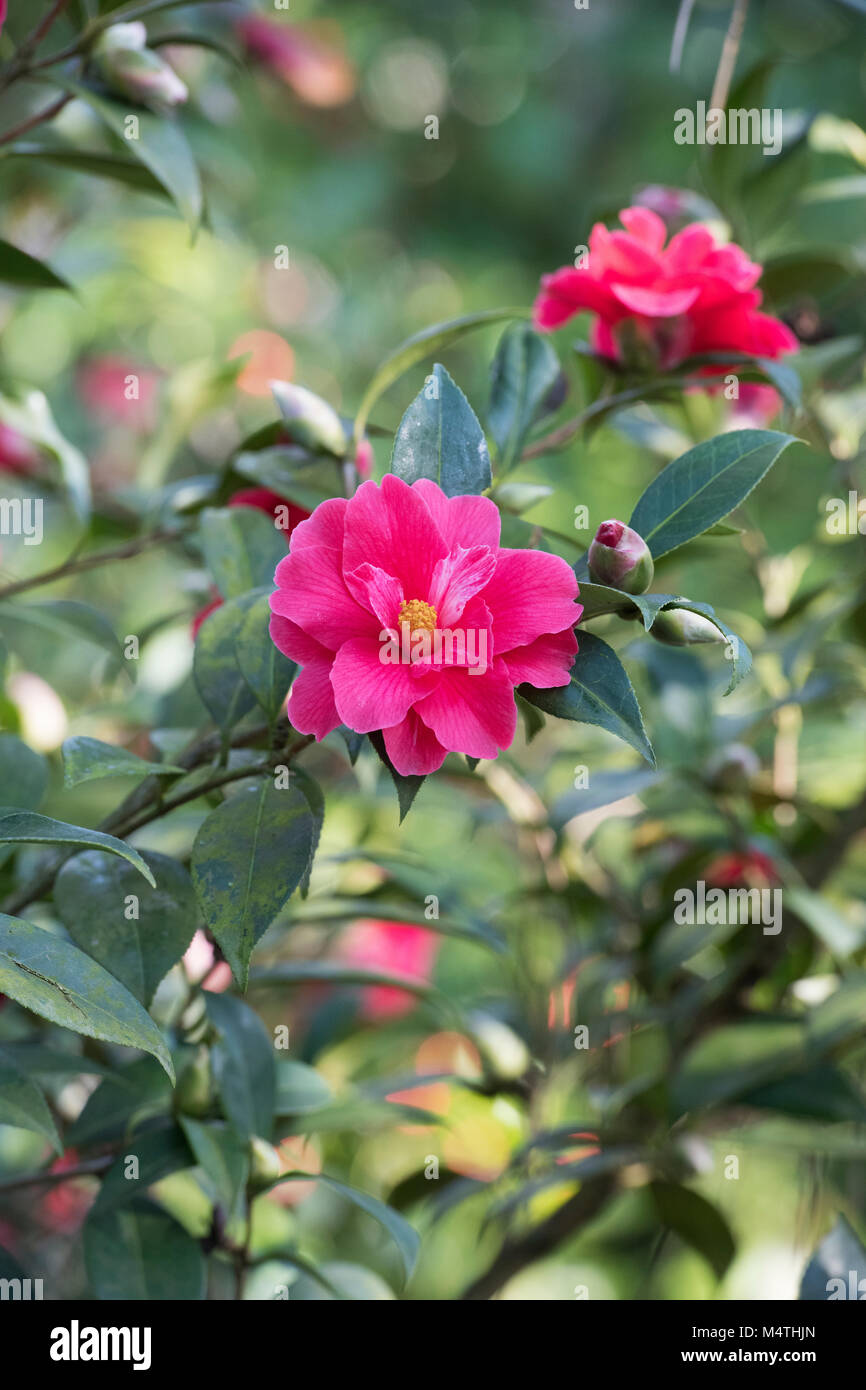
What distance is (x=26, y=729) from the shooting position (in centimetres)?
75

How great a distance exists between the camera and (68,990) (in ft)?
1.29

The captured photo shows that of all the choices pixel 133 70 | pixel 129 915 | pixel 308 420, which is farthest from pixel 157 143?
pixel 129 915

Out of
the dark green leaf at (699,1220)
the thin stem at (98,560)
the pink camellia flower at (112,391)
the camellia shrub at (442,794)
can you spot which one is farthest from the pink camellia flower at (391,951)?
the pink camellia flower at (112,391)

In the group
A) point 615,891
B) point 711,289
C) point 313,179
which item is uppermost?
point 313,179

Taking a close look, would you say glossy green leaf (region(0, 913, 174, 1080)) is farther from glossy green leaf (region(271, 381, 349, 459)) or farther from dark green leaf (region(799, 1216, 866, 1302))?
dark green leaf (region(799, 1216, 866, 1302))

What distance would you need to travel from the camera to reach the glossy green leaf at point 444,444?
1.51 feet

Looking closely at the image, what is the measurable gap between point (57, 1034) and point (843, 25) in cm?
215

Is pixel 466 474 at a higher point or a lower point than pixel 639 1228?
higher

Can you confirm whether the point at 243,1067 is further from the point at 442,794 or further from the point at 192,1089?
the point at 442,794

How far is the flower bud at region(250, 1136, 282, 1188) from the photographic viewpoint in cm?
55
